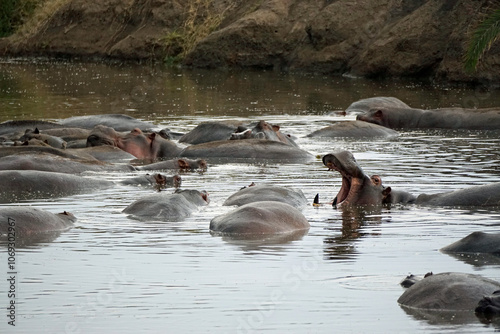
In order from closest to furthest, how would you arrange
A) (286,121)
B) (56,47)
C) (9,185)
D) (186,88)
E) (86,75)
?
1. (9,185)
2. (286,121)
3. (186,88)
4. (86,75)
5. (56,47)

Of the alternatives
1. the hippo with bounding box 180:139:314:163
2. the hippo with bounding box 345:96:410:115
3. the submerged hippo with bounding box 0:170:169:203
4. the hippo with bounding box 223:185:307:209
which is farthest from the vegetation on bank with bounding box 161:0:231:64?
the hippo with bounding box 223:185:307:209

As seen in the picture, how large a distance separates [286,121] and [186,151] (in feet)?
15.7

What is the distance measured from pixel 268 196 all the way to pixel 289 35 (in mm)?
23219

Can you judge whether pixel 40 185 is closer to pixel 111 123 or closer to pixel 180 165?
pixel 180 165

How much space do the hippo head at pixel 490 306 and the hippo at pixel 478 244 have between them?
1.64 metres

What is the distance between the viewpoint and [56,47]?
4047 centimetres

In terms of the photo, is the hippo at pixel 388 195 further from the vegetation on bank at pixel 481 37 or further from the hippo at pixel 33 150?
the vegetation on bank at pixel 481 37

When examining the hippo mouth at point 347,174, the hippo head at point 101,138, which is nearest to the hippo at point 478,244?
the hippo mouth at point 347,174

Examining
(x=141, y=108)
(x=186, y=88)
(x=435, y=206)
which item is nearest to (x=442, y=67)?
(x=186, y=88)

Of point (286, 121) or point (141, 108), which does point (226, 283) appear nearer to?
point (286, 121)

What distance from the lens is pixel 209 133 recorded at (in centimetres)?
1445

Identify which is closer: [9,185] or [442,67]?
[9,185]

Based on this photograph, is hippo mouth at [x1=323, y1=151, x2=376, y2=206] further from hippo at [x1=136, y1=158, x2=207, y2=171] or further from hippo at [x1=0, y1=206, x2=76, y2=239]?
hippo at [x1=136, y1=158, x2=207, y2=171]

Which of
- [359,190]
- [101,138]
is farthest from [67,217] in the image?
[101,138]
